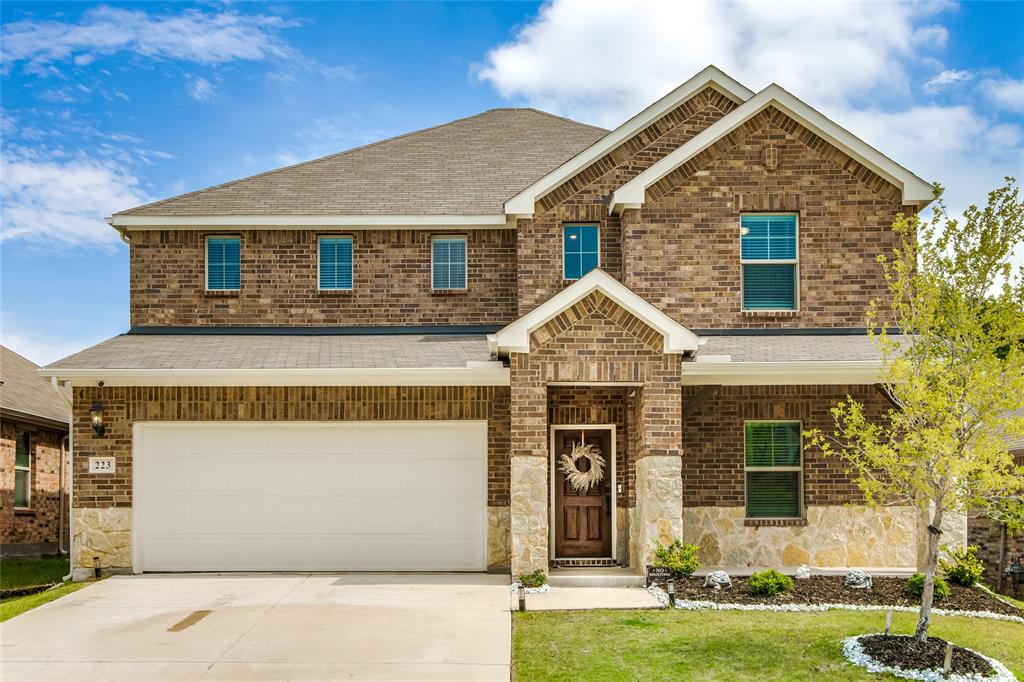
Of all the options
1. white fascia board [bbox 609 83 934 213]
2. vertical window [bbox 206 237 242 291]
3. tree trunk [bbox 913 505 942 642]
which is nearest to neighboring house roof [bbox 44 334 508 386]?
vertical window [bbox 206 237 242 291]

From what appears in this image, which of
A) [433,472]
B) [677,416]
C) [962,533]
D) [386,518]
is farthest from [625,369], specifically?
[962,533]

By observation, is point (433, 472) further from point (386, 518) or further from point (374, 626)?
point (374, 626)

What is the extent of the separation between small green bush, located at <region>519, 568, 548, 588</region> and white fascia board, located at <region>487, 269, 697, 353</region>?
297cm

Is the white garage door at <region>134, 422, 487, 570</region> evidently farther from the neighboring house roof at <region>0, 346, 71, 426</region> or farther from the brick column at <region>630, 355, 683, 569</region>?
the neighboring house roof at <region>0, 346, 71, 426</region>

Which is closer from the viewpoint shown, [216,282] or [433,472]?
[433,472]

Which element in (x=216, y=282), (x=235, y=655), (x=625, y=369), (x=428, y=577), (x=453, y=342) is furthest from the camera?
(x=216, y=282)

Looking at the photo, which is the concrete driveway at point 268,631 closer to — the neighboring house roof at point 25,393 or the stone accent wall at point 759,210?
the stone accent wall at point 759,210

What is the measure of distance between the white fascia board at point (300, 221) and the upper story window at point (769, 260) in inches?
155

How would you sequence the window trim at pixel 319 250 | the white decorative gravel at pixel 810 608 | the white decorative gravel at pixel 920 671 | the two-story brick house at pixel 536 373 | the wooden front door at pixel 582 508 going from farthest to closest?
the window trim at pixel 319 250 → the wooden front door at pixel 582 508 → the two-story brick house at pixel 536 373 → the white decorative gravel at pixel 810 608 → the white decorative gravel at pixel 920 671

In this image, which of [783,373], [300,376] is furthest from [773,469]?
[300,376]

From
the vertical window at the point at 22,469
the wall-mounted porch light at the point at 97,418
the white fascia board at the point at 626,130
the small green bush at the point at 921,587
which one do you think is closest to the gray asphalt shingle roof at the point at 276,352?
the wall-mounted porch light at the point at 97,418

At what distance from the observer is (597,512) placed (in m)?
13.8

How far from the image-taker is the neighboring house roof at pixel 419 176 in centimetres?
1570

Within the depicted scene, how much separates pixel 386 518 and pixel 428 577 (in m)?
1.19
